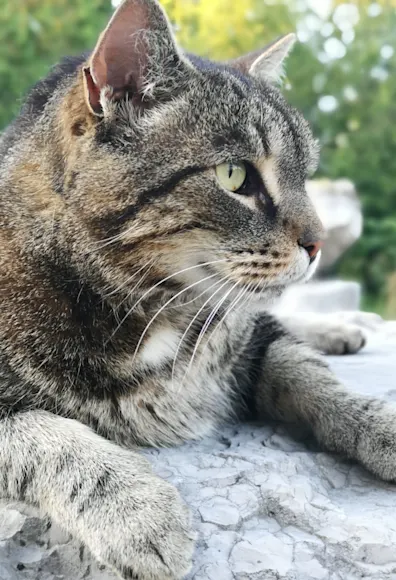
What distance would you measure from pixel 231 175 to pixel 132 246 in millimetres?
185

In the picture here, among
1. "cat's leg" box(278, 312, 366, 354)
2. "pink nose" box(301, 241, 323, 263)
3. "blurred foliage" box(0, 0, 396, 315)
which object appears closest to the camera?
"pink nose" box(301, 241, 323, 263)

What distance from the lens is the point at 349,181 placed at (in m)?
4.60

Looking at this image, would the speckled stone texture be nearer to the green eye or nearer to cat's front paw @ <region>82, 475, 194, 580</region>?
cat's front paw @ <region>82, 475, 194, 580</region>

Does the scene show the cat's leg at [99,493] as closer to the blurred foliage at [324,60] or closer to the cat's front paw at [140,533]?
the cat's front paw at [140,533]

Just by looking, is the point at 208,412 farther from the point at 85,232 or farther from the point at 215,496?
the point at 85,232

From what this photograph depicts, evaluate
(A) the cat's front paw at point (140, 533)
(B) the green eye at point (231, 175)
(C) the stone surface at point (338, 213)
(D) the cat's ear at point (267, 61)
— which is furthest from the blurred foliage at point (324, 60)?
(A) the cat's front paw at point (140, 533)

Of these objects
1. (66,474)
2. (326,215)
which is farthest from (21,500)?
(326,215)

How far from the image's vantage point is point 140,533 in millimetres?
880

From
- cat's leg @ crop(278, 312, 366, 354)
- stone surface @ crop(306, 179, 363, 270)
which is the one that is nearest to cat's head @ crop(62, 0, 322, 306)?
cat's leg @ crop(278, 312, 366, 354)

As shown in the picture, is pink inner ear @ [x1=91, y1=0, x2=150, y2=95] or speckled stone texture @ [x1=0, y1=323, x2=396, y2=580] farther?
pink inner ear @ [x1=91, y1=0, x2=150, y2=95]

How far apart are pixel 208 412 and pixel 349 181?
3.59 m

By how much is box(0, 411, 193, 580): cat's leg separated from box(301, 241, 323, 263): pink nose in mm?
410

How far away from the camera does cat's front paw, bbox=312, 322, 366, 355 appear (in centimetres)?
175

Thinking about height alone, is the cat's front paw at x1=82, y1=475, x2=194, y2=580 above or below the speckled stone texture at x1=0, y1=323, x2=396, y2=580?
above
